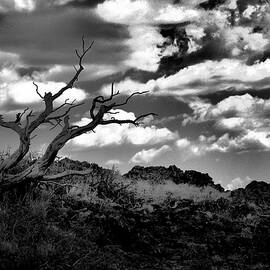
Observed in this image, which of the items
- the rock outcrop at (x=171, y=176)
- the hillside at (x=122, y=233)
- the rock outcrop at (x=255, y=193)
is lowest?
the hillside at (x=122, y=233)

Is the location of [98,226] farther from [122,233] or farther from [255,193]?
[255,193]

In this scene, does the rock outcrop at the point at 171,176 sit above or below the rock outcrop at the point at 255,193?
above

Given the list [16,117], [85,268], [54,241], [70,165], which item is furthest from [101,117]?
A: [70,165]

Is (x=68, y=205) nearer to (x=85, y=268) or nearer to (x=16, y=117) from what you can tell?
(x=16, y=117)

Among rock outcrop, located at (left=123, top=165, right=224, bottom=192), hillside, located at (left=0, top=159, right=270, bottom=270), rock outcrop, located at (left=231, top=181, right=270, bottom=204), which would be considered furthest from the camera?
rock outcrop, located at (left=123, top=165, right=224, bottom=192)

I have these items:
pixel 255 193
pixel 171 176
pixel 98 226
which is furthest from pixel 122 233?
pixel 171 176

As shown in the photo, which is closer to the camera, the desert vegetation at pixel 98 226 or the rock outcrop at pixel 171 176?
the desert vegetation at pixel 98 226

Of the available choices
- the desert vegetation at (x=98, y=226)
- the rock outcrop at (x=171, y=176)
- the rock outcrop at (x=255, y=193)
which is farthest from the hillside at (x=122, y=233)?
the rock outcrop at (x=171, y=176)

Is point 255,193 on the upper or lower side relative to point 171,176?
lower

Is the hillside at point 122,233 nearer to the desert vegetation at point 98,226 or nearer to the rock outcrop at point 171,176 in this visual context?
the desert vegetation at point 98,226

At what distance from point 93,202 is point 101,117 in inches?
123

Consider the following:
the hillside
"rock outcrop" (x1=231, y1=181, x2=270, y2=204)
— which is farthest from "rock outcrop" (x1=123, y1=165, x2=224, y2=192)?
the hillside

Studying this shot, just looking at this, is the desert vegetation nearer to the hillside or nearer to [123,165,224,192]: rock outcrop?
the hillside

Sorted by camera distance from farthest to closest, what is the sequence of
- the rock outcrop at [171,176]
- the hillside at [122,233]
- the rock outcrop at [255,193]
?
the rock outcrop at [171,176]
the rock outcrop at [255,193]
the hillside at [122,233]
